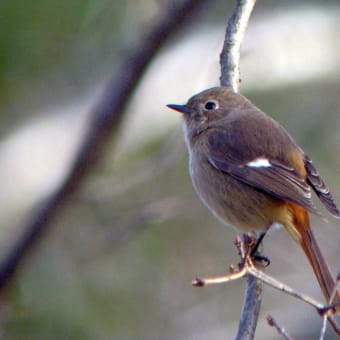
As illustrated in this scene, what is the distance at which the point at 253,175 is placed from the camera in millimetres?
5234

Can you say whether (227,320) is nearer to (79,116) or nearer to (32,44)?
(79,116)

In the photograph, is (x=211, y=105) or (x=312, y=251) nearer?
(x=312, y=251)

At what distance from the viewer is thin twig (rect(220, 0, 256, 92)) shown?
5.30 m

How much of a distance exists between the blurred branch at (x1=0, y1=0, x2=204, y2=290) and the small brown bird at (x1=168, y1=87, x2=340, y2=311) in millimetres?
530

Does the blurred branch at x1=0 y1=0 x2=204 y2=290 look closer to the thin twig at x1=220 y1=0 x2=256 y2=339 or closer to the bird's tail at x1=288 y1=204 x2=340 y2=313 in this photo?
the thin twig at x1=220 y1=0 x2=256 y2=339

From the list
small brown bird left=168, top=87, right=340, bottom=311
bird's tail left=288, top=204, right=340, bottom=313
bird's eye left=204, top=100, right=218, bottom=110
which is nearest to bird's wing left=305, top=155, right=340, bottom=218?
small brown bird left=168, top=87, right=340, bottom=311

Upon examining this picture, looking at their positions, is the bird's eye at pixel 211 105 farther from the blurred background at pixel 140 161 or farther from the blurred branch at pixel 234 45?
the blurred background at pixel 140 161

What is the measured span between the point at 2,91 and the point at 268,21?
9.41 feet

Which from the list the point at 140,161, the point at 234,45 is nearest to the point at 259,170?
the point at 234,45

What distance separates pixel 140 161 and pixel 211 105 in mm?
3921

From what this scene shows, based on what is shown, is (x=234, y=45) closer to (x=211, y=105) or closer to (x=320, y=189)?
(x=211, y=105)

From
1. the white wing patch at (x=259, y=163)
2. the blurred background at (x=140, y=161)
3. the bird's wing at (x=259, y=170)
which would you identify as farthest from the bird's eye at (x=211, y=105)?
the blurred background at (x=140, y=161)

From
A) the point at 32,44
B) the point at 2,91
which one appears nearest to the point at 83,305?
the point at 2,91

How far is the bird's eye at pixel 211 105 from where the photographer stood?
580cm
